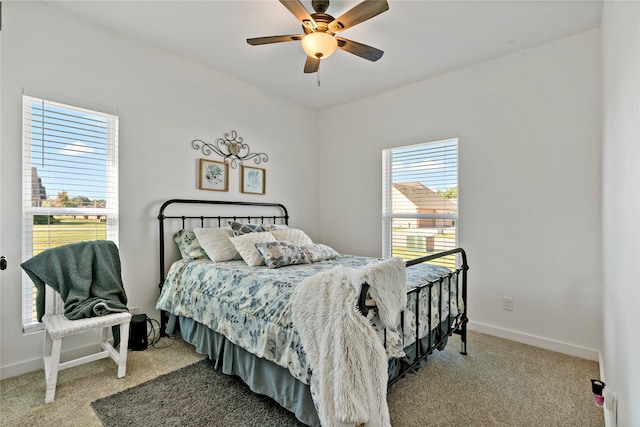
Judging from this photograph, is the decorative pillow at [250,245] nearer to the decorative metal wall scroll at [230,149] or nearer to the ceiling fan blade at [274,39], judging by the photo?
the decorative metal wall scroll at [230,149]

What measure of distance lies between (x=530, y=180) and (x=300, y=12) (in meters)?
2.38

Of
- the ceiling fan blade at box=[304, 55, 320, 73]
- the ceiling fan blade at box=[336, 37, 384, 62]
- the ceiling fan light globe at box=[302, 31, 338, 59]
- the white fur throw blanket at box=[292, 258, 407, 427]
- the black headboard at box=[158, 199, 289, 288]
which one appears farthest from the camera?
the black headboard at box=[158, 199, 289, 288]

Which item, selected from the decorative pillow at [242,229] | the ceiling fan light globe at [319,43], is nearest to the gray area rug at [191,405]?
the decorative pillow at [242,229]

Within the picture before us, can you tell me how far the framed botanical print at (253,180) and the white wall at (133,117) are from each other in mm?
84

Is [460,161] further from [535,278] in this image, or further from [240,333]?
[240,333]

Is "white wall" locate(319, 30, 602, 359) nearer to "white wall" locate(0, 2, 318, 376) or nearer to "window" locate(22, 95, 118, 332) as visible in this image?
"white wall" locate(0, 2, 318, 376)

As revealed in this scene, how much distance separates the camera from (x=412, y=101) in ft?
11.6

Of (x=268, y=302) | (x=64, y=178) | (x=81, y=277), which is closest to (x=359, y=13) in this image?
(x=268, y=302)

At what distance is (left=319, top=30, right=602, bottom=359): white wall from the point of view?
2.52 metres

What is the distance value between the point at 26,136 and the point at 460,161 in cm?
365

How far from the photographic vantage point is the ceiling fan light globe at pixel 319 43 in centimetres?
204

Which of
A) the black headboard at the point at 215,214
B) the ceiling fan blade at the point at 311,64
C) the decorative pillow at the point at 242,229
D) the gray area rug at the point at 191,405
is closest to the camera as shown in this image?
the gray area rug at the point at 191,405

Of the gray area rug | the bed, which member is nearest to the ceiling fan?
the bed

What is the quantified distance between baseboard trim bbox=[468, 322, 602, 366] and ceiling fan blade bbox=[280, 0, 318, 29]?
3.02 metres
